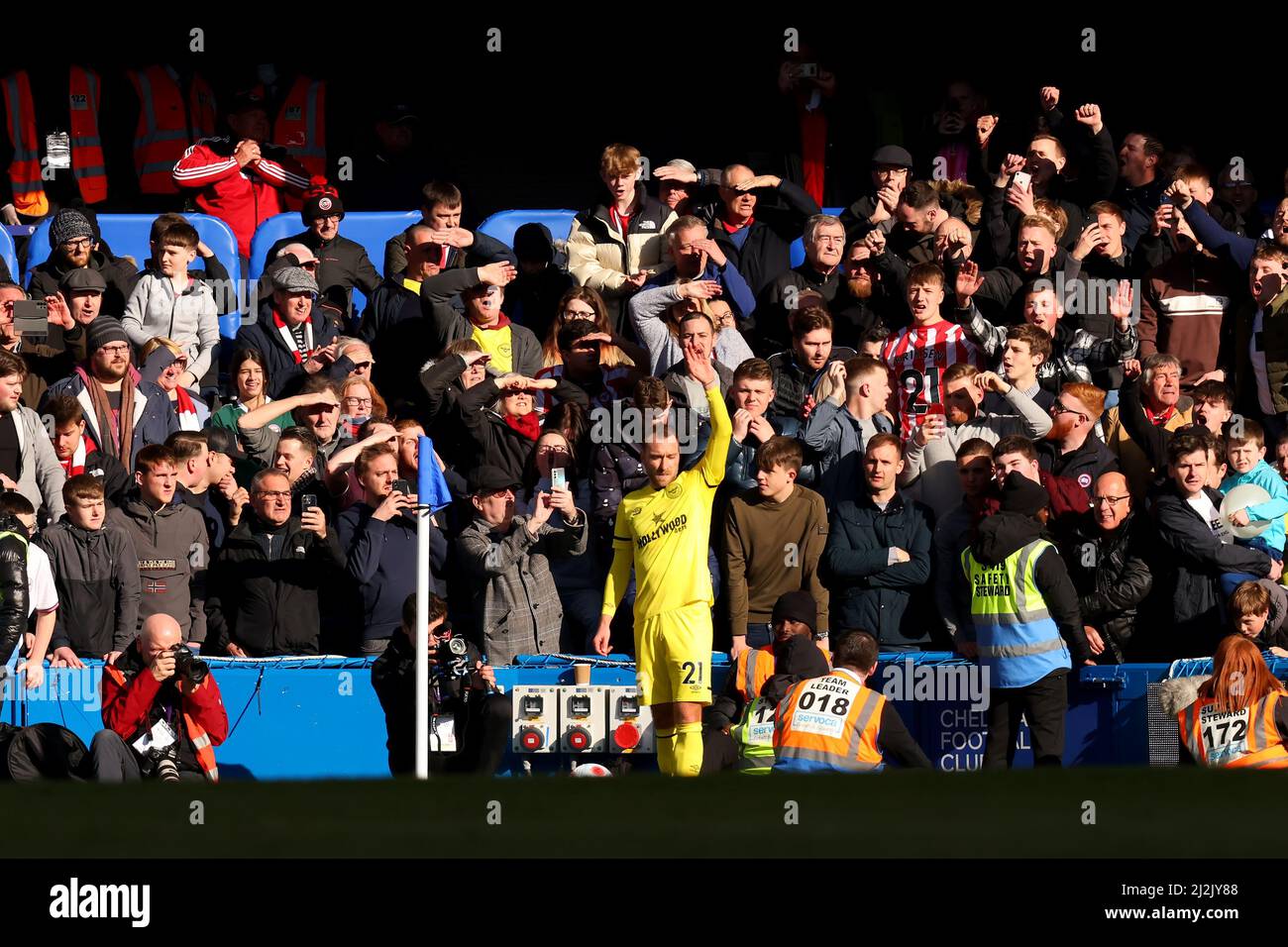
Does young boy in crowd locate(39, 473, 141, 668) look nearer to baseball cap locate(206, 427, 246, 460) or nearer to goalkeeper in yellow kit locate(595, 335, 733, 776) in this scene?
baseball cap locate(206, 427, 246, 460)

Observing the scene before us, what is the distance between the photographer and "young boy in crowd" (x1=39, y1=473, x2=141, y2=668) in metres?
9.69

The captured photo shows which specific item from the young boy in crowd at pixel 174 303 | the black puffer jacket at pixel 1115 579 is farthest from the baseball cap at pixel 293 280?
the black puffer jacket at pixel 1115 579

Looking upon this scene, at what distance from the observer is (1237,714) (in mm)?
8516

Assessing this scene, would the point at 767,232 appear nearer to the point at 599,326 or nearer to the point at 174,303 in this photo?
the point at 599,326

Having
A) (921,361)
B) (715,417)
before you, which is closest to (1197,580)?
(921,361)

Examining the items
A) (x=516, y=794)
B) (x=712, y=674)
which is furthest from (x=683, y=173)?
(x=516, y=794)

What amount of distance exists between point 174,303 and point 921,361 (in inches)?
164

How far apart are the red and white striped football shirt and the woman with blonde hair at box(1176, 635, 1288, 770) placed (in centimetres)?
268

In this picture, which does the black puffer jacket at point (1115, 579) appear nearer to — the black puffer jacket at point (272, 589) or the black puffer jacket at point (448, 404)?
the black puffer jacket at point (448, 404)

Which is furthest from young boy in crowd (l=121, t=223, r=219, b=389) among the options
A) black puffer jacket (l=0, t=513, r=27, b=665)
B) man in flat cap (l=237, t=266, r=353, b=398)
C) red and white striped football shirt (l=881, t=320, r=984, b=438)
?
red and white striped football shirt (l=881, t=320, r=984, b=438)

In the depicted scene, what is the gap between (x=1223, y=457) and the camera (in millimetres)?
10336

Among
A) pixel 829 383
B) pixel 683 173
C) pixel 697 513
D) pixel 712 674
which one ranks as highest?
pixel 683 173
